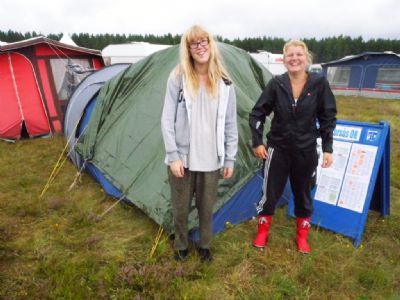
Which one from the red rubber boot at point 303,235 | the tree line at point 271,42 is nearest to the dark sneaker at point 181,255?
the red rubber boot at point 303,235

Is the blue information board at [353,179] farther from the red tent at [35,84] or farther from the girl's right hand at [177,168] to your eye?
the red tent at [35,84]

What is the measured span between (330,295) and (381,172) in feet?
4.76

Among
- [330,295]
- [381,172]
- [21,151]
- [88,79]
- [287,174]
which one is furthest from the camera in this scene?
[21,151]

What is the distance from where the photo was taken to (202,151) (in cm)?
255

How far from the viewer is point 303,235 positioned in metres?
3.24

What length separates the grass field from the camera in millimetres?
2674

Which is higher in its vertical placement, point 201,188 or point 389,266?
point 201,188

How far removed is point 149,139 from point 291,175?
1.68 m

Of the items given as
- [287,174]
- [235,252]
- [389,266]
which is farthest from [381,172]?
[235,252]

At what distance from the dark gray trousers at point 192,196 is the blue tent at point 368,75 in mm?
19542

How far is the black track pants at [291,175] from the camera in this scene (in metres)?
2.87

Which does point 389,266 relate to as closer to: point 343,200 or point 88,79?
point 343,200

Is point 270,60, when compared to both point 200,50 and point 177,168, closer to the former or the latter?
point 200,50

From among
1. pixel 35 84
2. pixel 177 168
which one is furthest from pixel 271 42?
pixel 177 168
